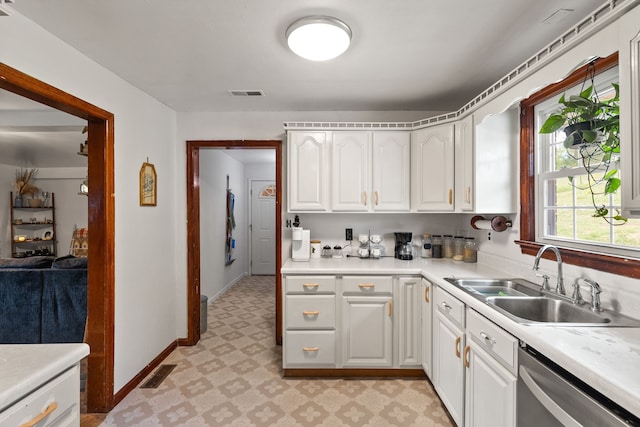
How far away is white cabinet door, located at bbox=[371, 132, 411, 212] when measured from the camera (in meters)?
2.79

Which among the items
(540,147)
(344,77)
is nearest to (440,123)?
(540,147)

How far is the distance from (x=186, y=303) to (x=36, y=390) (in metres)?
2.35

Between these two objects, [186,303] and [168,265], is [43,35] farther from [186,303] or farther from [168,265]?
[186,303]

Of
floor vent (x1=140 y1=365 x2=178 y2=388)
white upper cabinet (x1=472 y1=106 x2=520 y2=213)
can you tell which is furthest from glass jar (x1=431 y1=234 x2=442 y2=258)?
floor vent (x1=140 y1=365 x2=178 y2=388)

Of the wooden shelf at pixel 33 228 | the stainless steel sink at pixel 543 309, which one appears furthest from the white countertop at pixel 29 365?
the wooden shelf at pixel 33 228

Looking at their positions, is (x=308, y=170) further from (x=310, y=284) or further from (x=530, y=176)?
(x=530, y=176)

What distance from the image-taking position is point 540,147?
2.09 m

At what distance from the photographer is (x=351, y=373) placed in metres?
2.49

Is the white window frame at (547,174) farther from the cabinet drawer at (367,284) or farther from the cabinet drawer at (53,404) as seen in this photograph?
the cabinet drawer at (53,404)

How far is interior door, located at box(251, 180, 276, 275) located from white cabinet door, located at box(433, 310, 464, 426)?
4716 mm

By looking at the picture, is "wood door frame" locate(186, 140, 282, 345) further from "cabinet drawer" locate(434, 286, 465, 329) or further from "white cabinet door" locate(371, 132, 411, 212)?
"cabinet drawer" locate(434, 286, 465, 329)

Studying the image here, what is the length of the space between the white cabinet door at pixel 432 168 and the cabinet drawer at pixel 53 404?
2553 mm

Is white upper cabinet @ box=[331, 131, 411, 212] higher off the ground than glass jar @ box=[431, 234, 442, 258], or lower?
higher

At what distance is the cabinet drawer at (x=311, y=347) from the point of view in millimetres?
2455
